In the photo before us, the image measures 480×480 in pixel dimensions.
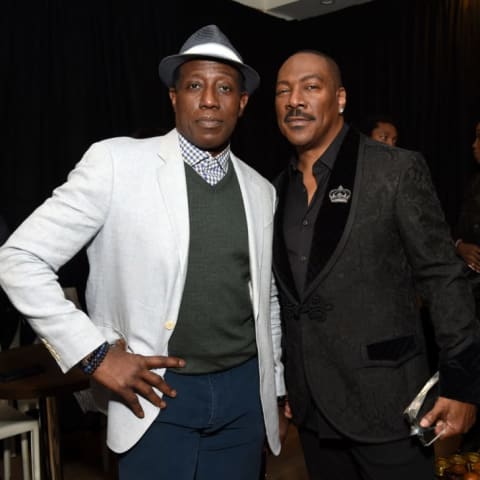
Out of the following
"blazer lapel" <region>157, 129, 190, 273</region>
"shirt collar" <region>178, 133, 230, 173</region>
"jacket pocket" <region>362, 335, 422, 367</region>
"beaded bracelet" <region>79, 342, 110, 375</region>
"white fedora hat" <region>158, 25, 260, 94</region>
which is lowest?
"jacket pocket" <region>362, 335, 422, 367</region>

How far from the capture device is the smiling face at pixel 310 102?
1636 mm

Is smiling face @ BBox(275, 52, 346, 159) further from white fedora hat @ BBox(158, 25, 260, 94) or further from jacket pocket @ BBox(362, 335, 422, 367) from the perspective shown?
jacket pocket @ BBox(362, 335, 422, 367)

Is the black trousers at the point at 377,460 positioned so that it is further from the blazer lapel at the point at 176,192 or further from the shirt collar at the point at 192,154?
the shirt collar at the point at 192,154

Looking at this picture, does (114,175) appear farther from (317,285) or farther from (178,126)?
(317,285)

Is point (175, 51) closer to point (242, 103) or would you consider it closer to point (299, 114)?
point (242, 103)

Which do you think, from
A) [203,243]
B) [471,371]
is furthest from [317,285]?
[471,371]

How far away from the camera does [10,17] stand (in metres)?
3.63

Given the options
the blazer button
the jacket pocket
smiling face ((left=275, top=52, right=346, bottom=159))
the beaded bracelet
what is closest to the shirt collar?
smiling face ((left=275, top=52, right=346, bottom=159))

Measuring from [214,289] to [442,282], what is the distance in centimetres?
57

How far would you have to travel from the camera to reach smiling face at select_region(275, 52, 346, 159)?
5.37 feet

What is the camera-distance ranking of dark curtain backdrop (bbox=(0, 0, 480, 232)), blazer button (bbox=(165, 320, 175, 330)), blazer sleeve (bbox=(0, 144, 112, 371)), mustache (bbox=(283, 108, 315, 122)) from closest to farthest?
blazer sleeve (bbox=(0, 144, 112, 371)) < blazer button (bbox=(165, 320, 175, 330)) < mustache (bbox=(283, 108, 315, 122)) < dark curtain backdrop (bbox=(0, 0, 480, 232))

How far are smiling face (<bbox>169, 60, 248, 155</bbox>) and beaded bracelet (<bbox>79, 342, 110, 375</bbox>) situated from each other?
1.96 ft

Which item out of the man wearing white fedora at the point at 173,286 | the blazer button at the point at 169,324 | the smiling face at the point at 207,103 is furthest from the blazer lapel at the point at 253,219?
the blazer button at the point at 169,324

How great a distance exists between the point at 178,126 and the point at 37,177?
2501 millimetres
